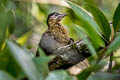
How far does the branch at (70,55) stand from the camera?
60.4 inches

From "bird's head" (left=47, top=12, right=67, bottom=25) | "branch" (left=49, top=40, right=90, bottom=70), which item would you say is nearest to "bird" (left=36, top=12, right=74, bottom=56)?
"bird's head" (left=47, top=12, right=67, bottom=25)

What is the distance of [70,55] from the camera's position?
1.54 meters

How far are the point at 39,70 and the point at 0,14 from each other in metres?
0.41

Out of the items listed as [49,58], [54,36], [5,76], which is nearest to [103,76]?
[49,58]

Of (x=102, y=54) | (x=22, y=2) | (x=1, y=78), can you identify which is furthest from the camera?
(x=22, y=2)

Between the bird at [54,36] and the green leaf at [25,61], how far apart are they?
2.68 feet

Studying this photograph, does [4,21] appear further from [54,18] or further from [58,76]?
[54,18]

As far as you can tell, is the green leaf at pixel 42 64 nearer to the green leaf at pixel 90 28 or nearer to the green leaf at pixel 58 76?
the green leaf at pixel 58 76

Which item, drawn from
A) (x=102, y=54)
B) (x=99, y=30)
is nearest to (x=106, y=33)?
(x=99, y=30)

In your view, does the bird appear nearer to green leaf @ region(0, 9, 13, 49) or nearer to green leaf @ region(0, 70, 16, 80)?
green leaf @ region(0, 9, 13, 49)

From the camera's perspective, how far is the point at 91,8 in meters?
1.54

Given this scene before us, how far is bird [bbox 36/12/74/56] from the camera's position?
214 cm

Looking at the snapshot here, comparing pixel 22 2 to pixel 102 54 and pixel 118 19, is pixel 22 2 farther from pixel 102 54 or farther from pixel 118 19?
pixel 102 54

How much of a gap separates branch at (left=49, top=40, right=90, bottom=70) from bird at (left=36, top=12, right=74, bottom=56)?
292 mm
